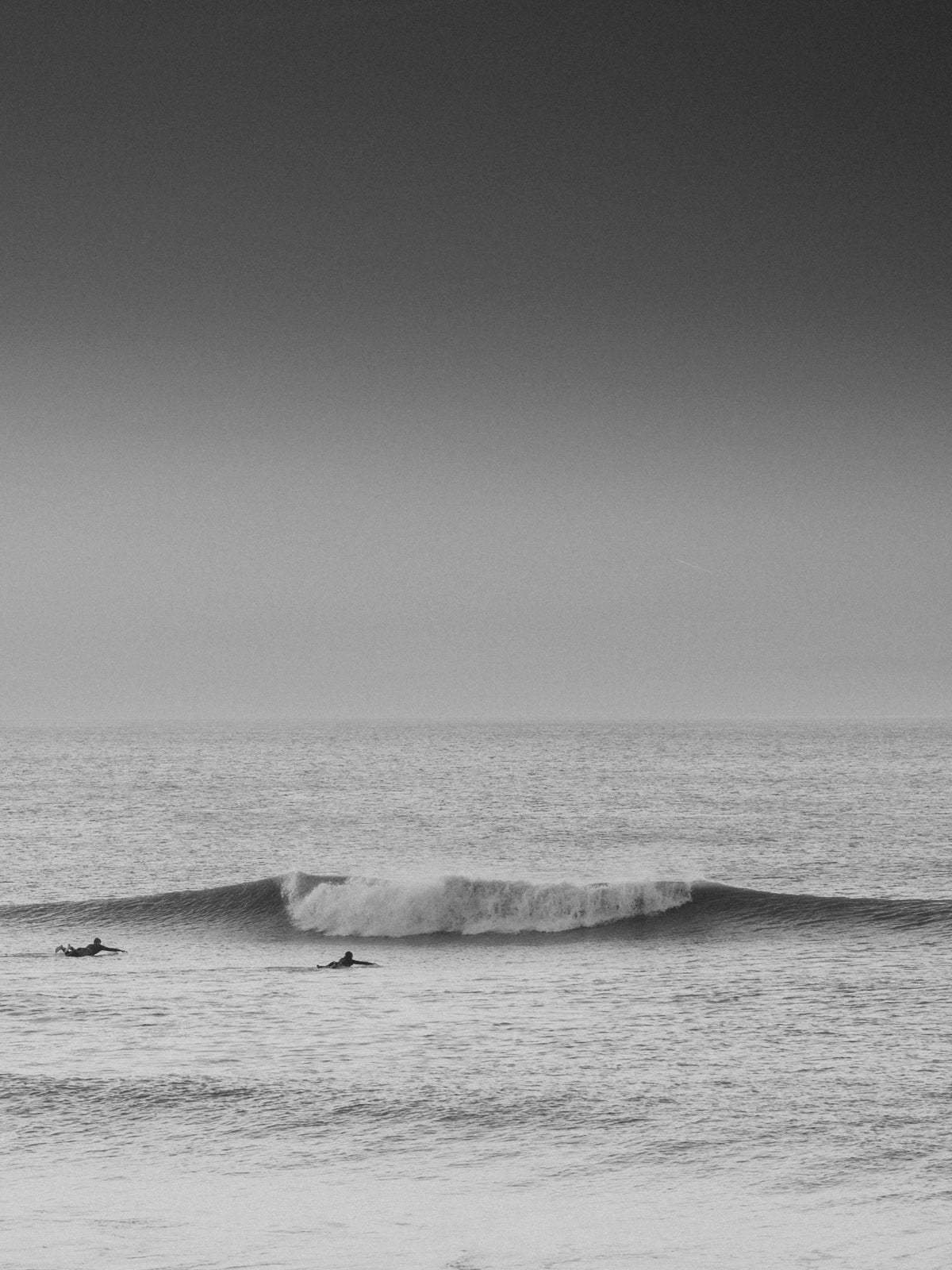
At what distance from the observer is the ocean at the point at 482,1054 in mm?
12180

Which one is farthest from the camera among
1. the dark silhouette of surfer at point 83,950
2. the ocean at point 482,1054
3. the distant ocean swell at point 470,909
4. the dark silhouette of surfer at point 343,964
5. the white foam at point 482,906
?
the white foam at point 482,906

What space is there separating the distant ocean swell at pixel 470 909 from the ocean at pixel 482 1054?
107 mm

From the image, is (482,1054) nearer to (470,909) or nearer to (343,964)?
(343,964)

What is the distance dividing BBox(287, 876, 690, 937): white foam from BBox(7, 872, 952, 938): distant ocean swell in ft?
0.10

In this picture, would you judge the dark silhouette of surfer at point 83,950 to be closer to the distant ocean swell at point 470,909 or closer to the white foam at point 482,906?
the distant ocean swell at point 470,909

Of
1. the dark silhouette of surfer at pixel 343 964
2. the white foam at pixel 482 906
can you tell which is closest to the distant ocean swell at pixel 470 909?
the white foam at pixel 482 906

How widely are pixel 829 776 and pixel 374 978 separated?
2304 inches

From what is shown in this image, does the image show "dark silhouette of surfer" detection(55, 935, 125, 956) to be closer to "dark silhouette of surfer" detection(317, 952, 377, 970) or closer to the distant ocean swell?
the distant ocean swell

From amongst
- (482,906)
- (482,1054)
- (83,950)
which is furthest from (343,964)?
(482,1054)

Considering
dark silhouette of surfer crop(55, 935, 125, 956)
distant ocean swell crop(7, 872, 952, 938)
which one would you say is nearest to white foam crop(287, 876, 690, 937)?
distant ocean swell crop(7, 872, 952, 938)

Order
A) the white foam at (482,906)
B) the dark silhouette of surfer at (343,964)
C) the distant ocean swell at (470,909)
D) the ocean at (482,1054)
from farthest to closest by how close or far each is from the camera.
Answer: the white foam at (482,906)
the distant ocean swell at (470,909)
the dark silhouette of surfer at (343,964)
the ocean at (482,1054)

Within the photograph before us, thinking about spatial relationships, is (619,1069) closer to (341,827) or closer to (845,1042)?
(845,1042)

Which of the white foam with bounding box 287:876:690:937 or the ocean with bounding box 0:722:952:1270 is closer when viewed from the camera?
the ocean with bounding box 0:722:952:1270

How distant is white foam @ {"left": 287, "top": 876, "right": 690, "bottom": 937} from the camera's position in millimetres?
32094
